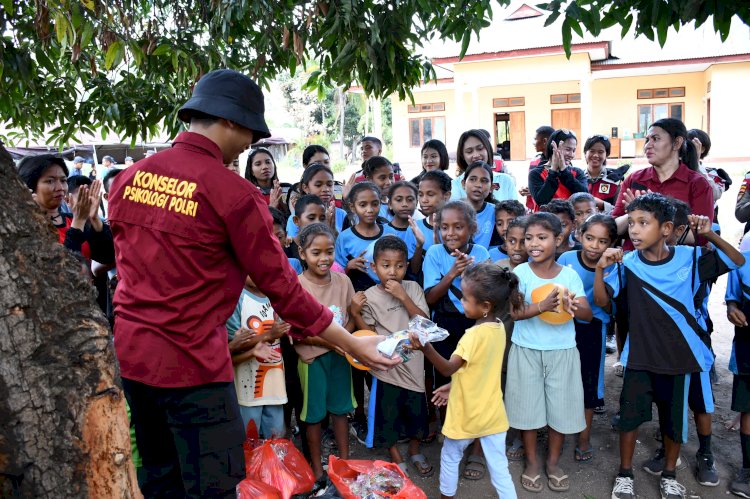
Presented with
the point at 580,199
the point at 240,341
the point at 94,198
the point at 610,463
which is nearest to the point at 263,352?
the point at 240,341

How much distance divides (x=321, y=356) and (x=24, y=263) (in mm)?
2051

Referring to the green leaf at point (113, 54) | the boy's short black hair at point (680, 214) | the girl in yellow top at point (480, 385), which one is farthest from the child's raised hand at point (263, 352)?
the boy's short black hair at point (680, 214)

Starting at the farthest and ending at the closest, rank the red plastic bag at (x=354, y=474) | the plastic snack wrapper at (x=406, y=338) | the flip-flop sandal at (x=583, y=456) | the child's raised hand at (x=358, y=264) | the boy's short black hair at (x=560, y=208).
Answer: the boy's short black hair at (x=560, y=208), the child's raised hand at (x=358, y=264), the flip-flop sandal at (x=583, y=456), the red plastic bag at (x=354, y=474), the plastic snack wrapper at (x=406, y=338)

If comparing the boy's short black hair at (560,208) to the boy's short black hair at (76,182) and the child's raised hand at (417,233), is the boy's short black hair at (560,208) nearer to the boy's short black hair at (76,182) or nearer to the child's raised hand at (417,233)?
the child's raised hand at (417,233)

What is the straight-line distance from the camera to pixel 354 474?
9.45 feet

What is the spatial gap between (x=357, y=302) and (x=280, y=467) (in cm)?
91

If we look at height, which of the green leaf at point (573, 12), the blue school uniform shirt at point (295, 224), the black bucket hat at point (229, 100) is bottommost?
the blue school uniform shirt at point (295, 224)

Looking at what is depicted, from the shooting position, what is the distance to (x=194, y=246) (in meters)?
1.85

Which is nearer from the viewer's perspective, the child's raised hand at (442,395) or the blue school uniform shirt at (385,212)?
the child's raised hand at (442,395)

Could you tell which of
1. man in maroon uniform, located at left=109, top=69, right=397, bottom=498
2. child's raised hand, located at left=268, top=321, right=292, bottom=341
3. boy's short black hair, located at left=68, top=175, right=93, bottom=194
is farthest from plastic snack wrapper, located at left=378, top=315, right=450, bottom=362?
boy's short black hair, located at left=68, top=175, right=93, bottom=194

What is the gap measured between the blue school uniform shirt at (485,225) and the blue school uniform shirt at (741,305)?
142 cm

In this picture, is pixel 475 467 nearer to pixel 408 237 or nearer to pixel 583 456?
pixel 583 456

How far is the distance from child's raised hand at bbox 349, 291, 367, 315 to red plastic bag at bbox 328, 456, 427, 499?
777 millimetres

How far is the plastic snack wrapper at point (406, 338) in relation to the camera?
226 cm
